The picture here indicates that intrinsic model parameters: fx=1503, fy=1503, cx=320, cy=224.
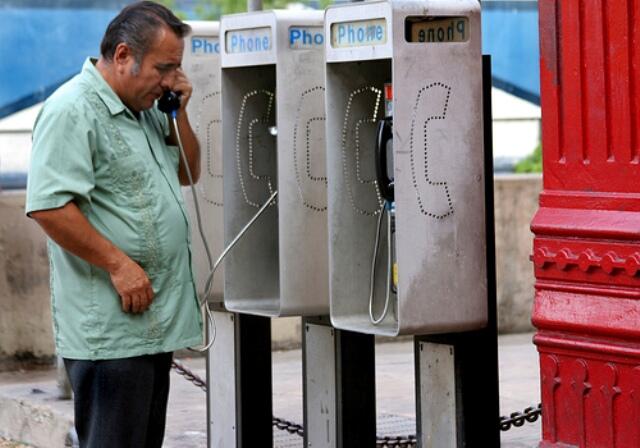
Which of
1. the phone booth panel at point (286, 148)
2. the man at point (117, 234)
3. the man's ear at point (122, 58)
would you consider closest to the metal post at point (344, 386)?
the phone booth panel at point (286, 148)

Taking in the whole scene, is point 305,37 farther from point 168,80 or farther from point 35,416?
point 35,416

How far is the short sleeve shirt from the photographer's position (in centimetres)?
400

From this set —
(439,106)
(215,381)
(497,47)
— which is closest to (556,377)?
(439,106)

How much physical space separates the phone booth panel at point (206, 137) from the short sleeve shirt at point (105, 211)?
137 centimetres

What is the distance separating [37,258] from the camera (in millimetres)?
8000

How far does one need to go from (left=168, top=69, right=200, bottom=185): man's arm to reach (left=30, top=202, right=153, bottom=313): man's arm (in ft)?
1.82

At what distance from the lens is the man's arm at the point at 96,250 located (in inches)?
156

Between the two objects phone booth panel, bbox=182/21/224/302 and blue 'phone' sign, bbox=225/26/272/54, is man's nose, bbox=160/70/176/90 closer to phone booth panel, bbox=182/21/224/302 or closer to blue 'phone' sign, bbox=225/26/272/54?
blue 'phone' sign, bbox=225/26/272/54

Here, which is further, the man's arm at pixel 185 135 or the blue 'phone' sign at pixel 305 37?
the blue 'phone' sign at pixel 305 37

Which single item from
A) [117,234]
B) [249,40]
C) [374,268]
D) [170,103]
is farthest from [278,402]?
[117,234]

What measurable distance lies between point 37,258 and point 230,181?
2.98 meters

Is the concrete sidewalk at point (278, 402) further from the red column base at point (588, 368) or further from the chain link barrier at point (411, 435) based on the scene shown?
the red column base at point (588, 368)

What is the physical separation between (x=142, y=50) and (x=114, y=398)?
37.5 inches

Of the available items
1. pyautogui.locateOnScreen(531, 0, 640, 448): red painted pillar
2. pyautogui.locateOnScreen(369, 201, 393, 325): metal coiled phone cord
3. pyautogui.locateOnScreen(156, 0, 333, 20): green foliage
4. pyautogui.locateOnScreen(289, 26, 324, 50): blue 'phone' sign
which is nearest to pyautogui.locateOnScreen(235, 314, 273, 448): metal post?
pyautogui.locateOnScreen(369, 201, 393, 325): metal coiled phone cord
